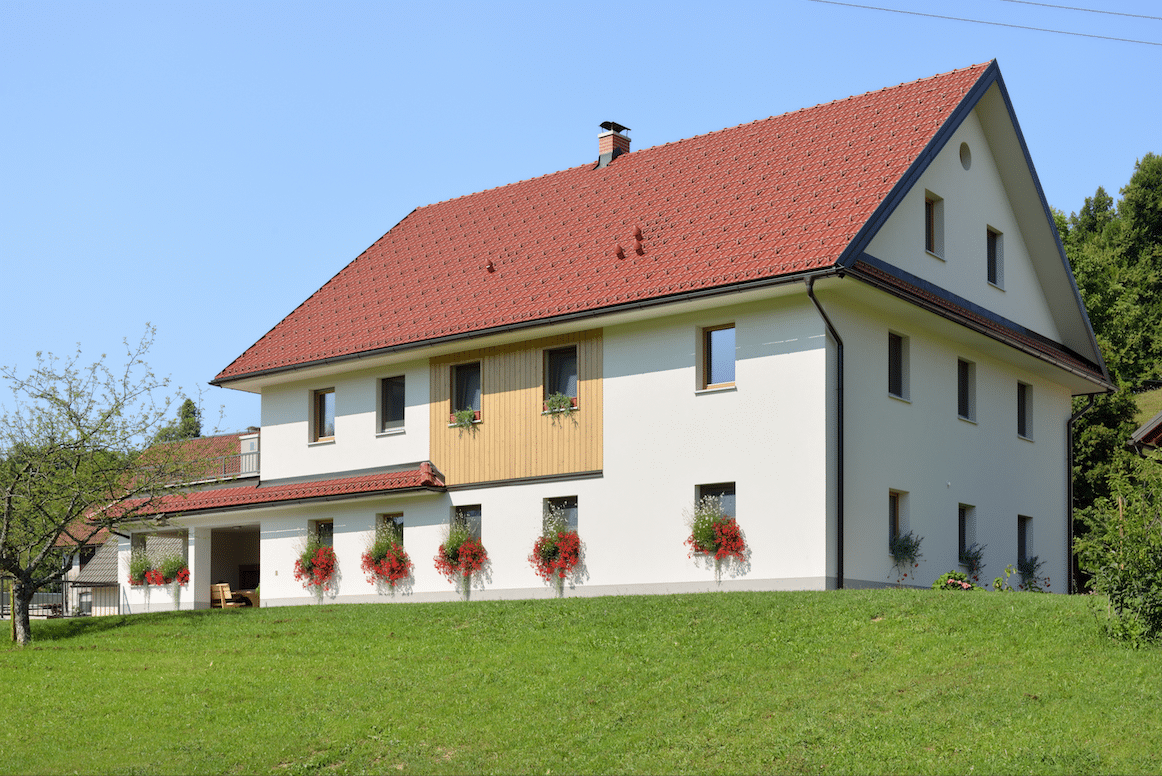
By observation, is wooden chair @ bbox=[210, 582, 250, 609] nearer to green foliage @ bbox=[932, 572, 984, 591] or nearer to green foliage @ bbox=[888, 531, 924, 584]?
green foliage @ bbox=[888, 531, 924, 584]

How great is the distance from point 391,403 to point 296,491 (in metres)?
2.90

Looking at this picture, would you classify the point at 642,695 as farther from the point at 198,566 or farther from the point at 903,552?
the point at 198,566

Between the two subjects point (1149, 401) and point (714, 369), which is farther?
point (1149, 401)

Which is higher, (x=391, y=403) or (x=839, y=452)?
(x=391, y=403)

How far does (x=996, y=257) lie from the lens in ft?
85.8

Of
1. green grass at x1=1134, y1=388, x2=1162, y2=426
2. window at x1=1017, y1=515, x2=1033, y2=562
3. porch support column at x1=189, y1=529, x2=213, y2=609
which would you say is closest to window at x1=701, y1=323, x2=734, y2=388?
window at x1=1017, y1=515, x2=1033, y2=562

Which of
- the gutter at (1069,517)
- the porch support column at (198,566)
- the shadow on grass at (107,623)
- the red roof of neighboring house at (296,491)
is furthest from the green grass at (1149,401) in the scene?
the shadow on grass at (107,623)

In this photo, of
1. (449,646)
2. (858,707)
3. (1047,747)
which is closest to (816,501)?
(449,646)

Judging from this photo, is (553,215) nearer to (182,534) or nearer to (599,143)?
(599,143)

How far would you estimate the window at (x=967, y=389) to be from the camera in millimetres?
24531

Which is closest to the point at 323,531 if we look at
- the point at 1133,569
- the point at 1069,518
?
the point at 1069,518

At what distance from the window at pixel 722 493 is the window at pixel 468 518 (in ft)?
17.2

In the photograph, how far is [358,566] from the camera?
1055 inches

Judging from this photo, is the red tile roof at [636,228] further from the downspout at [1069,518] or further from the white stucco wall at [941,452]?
the downspout at [1069,518]
